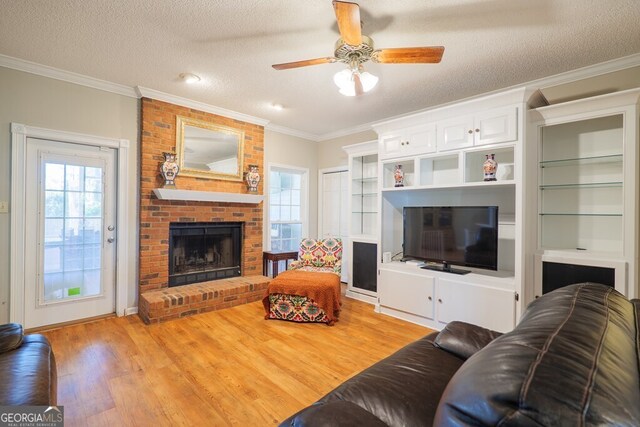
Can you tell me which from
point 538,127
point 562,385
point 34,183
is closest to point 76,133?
point 34,183

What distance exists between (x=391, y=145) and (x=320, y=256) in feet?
5.47

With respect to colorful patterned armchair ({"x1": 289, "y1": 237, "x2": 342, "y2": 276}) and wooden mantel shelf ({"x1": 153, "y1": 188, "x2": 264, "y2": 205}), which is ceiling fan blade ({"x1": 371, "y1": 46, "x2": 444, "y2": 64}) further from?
wooden mantel shelf ({"x1": 153, "y1": 188, "x2": 264, "y2": 205})

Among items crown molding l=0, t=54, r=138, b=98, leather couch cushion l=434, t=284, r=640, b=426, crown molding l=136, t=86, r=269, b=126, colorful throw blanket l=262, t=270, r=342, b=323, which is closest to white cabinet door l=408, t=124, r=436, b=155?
colorful throw blanket l=262, t=270, r=342, b=323

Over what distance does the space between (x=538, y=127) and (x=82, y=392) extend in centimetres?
423

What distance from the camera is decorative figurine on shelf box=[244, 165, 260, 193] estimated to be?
14.3ft

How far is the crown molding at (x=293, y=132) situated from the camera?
4798 millimetres

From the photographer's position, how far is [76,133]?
313 centimetres

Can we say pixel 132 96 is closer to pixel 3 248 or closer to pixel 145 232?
pixel 145 232

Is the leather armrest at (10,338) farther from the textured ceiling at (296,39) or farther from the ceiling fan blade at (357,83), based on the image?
the ceiling fan blade at (357,83)

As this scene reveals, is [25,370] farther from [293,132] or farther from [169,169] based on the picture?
[293,132]

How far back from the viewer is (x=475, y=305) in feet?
9.56

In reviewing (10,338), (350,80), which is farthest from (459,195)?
(10,338)

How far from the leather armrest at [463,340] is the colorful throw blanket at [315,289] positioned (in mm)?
1580

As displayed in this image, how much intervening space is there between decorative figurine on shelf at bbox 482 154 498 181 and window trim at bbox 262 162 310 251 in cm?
300
